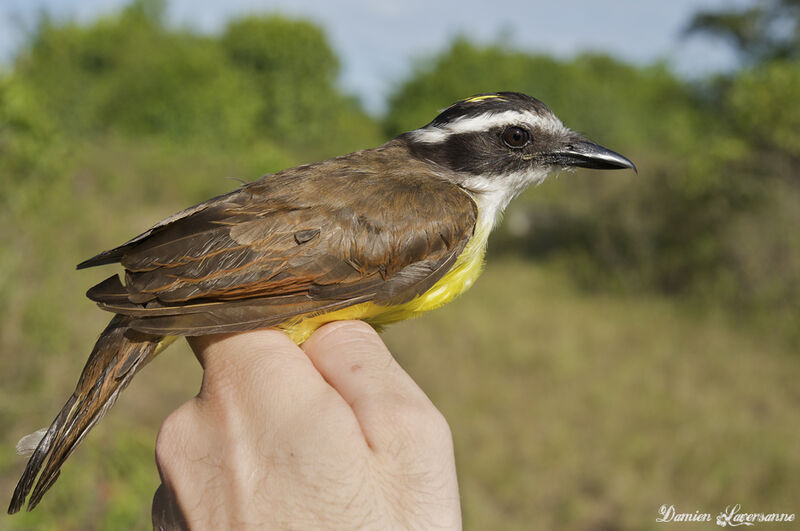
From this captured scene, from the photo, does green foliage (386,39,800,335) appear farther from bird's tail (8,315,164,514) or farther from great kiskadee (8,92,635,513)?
bird's tail (8,315,164,514)

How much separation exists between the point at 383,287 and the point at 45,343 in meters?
5.82

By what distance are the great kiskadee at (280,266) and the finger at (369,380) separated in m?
0.18

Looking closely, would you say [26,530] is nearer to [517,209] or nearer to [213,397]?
[213,397]

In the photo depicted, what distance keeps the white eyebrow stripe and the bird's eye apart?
38 millimetres

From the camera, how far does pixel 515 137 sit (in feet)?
10.2

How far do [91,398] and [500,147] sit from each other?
2.06 metres

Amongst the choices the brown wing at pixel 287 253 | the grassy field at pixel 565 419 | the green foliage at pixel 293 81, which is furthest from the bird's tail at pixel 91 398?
the green foliage at pixel 293 81

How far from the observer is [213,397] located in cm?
206

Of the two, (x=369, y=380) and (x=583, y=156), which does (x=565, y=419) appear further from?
(x=369, y=380)

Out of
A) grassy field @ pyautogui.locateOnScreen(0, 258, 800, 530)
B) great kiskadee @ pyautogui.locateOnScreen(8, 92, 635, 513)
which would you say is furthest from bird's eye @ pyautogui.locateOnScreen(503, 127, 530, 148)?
grassy field @ pyautogui.locateOnScreen(0, 258, 800, 530)

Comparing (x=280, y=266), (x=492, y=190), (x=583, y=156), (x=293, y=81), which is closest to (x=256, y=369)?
(x=280, y=266)

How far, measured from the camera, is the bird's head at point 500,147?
3061mm

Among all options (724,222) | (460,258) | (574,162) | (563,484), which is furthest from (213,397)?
(724,222)

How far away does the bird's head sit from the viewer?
306 centimetres
